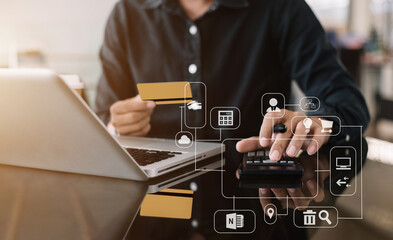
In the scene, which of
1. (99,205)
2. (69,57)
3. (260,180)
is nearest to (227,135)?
(260,180)

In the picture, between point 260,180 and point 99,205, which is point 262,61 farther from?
point 99,205

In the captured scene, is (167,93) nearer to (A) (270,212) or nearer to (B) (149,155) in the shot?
(B) (149,155)

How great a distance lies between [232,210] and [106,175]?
0.57 ft

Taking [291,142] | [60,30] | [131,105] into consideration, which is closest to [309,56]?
[291,142]

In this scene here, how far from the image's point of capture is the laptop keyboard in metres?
0.47

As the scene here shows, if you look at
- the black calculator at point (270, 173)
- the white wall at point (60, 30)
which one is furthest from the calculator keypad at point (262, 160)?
the white wall at point (60, 30)

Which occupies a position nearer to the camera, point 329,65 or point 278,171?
point 278,171

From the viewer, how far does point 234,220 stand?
1.41 feet

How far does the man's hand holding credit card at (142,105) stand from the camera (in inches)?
21.6

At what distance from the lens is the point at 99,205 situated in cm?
39

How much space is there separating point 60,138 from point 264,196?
264mm
